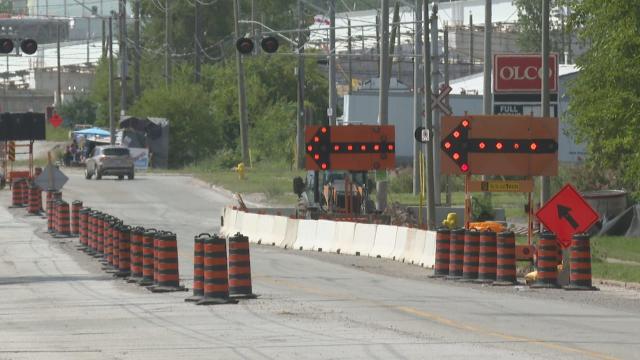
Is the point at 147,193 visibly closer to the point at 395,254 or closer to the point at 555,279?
the point at 395,254

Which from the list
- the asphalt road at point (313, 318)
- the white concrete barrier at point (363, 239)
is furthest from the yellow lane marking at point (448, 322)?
the white concrete barrier at point (363, 239)

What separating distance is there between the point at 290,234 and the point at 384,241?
18.5 feet

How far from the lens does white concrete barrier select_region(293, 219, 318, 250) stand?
128 ft

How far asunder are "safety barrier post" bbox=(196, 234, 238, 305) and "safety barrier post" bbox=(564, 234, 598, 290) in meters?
7.17

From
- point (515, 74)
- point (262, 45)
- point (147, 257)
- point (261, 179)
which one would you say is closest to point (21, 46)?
point (262, 45)

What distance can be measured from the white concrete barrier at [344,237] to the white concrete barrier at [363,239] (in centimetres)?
15

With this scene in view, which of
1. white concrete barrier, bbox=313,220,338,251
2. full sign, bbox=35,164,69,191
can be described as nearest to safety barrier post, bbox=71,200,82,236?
full sign, bbox=35,164,69,191

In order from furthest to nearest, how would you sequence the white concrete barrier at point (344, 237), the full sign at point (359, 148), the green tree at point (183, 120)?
the green tree at point (183, 120), the full sign at point (359, 148), the white concrete barrier at point (344, 237)

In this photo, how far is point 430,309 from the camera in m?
20.8

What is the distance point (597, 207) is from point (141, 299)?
2219 cm

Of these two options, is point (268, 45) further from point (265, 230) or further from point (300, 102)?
point (300, 102)

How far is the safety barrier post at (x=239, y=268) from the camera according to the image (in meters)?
21.9

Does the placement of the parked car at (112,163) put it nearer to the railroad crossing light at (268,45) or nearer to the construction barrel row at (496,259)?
the railroad crossing light at (268,45)

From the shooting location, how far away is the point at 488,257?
2716 centimetres
